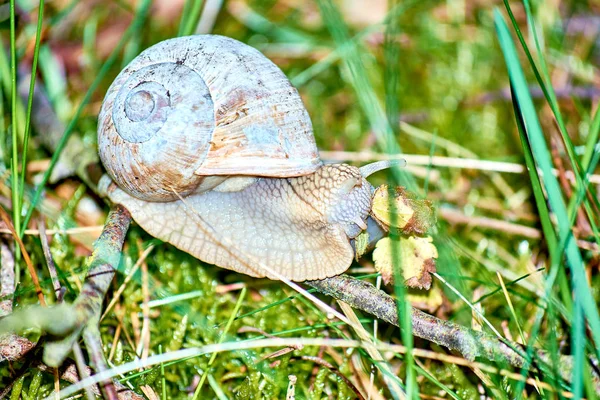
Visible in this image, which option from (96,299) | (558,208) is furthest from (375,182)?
(96,299)

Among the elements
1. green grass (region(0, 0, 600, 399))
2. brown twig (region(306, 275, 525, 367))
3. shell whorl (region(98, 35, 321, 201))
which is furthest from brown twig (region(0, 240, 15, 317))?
brown twig (region(306, 275, 525, 367))

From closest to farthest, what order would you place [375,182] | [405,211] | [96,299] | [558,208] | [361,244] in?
1. [558,208]
2. [96,299]
3. [405,211]
4. [361,244]
5. [375,182]

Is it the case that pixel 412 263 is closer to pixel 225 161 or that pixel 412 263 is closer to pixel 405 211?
pixel 405 211

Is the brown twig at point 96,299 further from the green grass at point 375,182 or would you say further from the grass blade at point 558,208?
the grass blade at point 558,208

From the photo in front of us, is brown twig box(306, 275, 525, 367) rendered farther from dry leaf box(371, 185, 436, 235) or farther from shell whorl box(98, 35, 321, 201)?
shell whorl box(98, 35, 321, 201)

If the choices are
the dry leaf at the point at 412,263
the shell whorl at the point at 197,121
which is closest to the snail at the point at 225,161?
the shell whorl at the point at 197,121

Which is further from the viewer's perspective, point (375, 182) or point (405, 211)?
point (375, 182)
